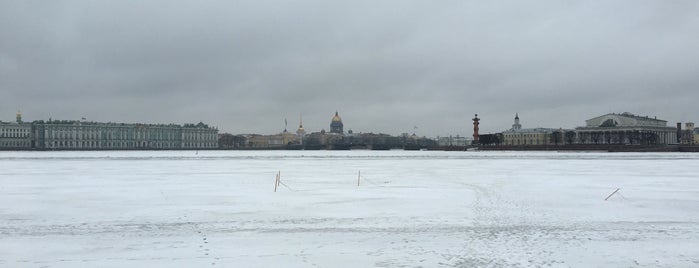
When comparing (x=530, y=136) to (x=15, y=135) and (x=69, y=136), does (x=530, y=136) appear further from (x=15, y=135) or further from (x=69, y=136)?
(x=15, y=135)

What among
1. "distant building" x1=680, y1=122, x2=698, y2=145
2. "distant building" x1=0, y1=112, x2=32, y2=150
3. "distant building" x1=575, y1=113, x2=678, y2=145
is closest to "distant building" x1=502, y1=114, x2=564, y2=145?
"distant building" x1=575, y1=113, x2=678, y2=145

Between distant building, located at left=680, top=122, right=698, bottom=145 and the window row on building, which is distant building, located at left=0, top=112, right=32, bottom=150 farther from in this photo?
distant building, located at left=680, top=122, right=698, bottom=145

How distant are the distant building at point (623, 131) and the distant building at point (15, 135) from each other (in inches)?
6019

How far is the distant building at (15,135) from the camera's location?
178125 millimetres

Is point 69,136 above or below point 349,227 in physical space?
above

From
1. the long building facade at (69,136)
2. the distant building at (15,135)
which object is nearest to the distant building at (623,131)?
the long building facade at (69,136)

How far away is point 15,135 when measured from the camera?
17988 cm

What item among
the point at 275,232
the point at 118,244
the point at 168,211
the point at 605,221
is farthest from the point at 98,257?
the point at 605,221

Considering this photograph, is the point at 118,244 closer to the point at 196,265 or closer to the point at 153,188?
the point at 196,265

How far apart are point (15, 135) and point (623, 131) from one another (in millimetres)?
163823

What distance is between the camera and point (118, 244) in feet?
32.8

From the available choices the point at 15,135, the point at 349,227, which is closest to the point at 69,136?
the point at 15,135

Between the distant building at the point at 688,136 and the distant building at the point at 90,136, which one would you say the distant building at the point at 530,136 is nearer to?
the distant building at the point at 688,136

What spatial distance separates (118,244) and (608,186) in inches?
664
